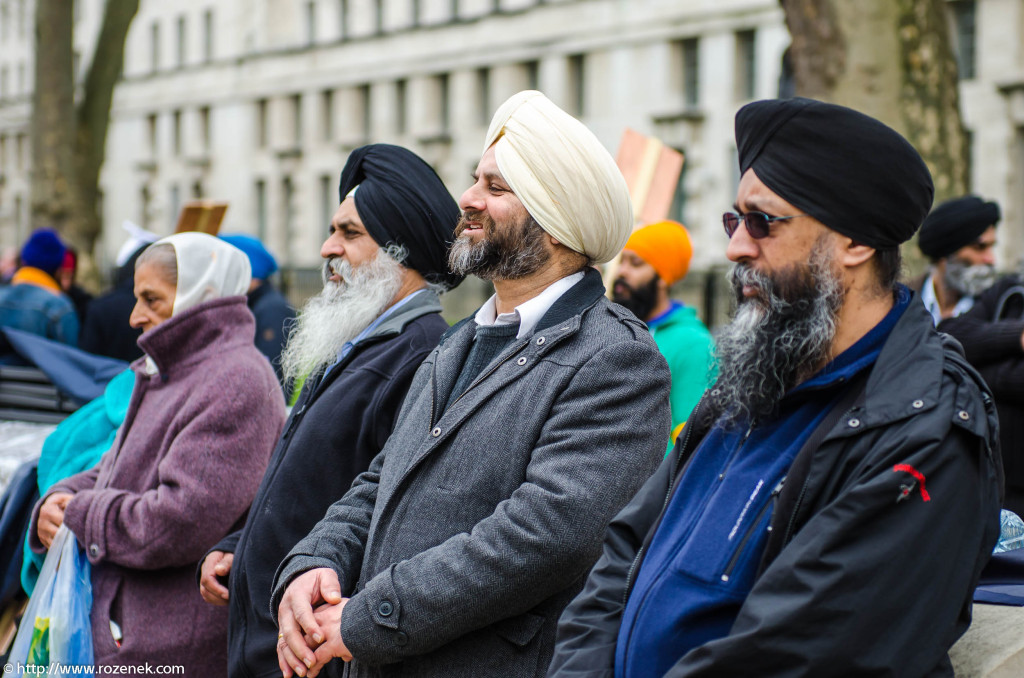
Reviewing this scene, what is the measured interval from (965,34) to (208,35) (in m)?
35.2

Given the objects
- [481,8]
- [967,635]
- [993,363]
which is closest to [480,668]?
[967,635]

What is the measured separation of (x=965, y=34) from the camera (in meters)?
29.5

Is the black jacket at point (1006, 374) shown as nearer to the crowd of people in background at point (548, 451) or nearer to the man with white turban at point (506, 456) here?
the crowd of people in background at point (548, 451)

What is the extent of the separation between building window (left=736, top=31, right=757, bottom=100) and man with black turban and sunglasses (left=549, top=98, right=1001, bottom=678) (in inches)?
1301

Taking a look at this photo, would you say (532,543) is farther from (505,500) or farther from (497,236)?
(497,236)

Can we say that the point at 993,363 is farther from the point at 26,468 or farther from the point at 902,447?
the point at 26,468

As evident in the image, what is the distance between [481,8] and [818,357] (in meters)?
40.7

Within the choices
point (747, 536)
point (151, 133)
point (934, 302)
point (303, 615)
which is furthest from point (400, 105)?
point (747, 536)

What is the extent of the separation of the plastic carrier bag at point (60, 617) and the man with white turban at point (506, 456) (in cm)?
123

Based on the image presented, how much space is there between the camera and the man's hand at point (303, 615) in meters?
2.88

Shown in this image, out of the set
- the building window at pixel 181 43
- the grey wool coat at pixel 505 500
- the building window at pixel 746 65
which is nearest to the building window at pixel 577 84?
the building window at pixel 746 65

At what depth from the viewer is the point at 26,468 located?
16.6 ft

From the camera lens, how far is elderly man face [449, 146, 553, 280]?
3.14 meters

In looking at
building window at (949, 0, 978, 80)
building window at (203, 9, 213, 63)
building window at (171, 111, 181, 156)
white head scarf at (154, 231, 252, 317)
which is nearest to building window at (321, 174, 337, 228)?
building window at (203, 9, 213, 63)
